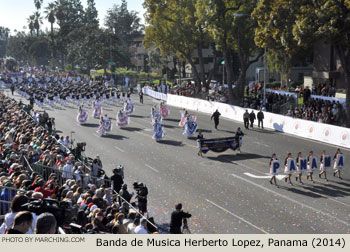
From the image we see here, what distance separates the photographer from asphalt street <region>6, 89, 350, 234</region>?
50.3 ft

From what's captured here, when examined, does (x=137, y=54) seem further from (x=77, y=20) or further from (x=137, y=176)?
(x=137, y=176)

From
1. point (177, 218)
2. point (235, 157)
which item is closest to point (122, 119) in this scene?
point (235, 157)

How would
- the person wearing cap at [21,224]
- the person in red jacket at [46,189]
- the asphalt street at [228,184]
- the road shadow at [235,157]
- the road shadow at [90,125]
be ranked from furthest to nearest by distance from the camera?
1. the road shadow at [90,125]
2. the road shadow at [235,157]
3. the asphalt street at [228,184]
4. the person in red jacket at [46,189]
5. the person wearing cap at [21,224]

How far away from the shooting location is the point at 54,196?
1216cm

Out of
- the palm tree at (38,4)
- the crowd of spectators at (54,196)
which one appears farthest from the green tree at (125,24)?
the crowd of spectators at (54,196)

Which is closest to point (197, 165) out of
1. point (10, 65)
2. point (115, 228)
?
point (115, 228)

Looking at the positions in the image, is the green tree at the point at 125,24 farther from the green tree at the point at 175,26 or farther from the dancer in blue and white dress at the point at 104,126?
the dancer in blue and white dress at the point at 104,126

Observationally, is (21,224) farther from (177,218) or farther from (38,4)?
(38,4)

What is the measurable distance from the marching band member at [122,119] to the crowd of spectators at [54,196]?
12.2m

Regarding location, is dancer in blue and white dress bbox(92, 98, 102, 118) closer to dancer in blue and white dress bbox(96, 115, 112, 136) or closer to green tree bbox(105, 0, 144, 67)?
dancer in blue and white dress bbox(96, 115, 112, 136)

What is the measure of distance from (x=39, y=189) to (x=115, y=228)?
2.79 meters

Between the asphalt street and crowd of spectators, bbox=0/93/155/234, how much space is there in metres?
2.47

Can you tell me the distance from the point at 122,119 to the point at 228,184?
54.6 feet

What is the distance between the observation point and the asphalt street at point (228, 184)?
603 inches
